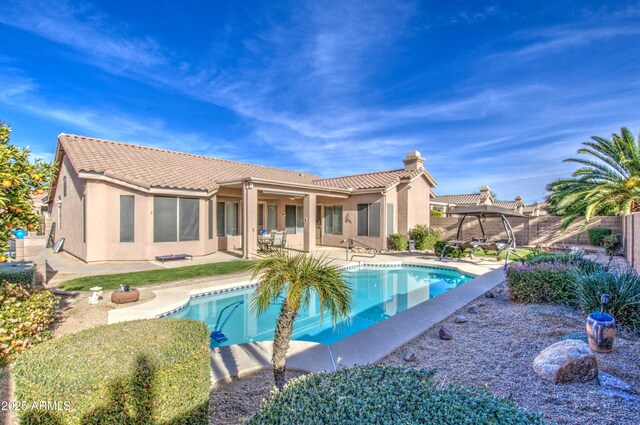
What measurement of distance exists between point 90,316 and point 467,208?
16.1m

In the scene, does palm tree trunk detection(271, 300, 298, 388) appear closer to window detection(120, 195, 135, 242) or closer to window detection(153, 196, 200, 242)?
window detection(153, 196, 200, 242)

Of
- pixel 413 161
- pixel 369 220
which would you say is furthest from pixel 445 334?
pixel 413 161

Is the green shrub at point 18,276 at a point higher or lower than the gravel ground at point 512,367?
higher

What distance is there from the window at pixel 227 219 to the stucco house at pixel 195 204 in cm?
6

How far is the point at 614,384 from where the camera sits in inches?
148

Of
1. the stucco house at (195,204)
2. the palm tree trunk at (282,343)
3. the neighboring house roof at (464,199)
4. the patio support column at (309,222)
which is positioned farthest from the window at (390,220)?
the palm tree trunk at (282,343)

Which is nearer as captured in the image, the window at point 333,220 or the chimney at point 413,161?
the chimney at point 413,161

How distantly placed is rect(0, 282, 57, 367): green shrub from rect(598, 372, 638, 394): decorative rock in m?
7.94

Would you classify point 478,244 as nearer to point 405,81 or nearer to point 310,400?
point 405,81

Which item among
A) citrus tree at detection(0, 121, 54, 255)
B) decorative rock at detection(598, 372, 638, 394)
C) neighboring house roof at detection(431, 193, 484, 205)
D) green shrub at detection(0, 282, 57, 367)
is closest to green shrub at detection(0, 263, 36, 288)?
green shrub at detection(0, 282, 57, 367)

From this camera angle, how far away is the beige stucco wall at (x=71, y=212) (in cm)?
1403

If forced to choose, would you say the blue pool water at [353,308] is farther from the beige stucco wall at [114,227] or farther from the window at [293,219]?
the window at [293,219]

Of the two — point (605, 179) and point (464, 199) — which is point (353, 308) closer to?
point (605, 179)

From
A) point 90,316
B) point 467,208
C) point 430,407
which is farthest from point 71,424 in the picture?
point 467,208
